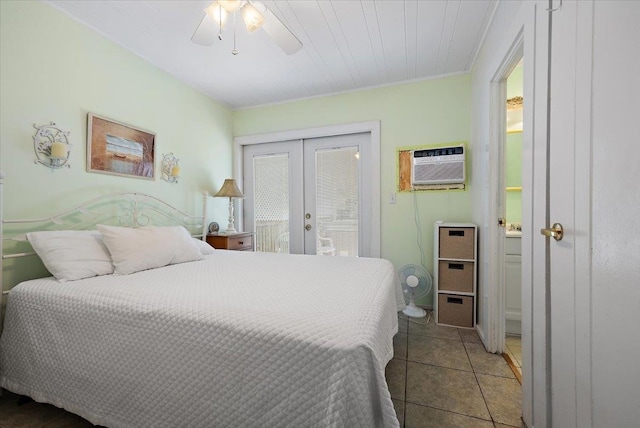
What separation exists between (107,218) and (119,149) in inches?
23.6

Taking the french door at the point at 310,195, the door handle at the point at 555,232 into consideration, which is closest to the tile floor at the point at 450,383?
Answer: the door handle at the point at 555,232

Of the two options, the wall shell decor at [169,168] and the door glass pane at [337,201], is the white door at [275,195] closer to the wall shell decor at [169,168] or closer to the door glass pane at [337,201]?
the door glass pane at [337,201]

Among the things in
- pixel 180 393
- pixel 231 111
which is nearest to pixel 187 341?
pixel 180 393

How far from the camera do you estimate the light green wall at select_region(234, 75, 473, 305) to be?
280 centimetres

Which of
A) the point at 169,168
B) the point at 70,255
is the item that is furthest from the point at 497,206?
the point at 169,168

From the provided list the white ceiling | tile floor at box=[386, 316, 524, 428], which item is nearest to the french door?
the white ceiling

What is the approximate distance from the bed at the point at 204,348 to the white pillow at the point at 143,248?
6cm

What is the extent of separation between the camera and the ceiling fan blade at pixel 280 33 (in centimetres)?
160

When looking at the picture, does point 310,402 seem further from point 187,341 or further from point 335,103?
point 335,103

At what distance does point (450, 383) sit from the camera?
1641 millimetres

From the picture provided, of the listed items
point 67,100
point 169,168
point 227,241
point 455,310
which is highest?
point 67,100

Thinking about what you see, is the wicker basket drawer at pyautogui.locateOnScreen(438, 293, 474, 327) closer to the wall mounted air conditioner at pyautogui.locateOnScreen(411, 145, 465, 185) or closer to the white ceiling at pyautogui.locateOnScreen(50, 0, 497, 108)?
the wall mounted air conditioner at pyautogui.locateOnScreen(411, 145, 465, 185)

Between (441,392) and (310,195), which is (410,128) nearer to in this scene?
(310,195)

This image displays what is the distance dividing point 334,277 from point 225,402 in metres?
0.82
